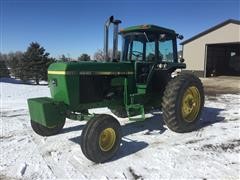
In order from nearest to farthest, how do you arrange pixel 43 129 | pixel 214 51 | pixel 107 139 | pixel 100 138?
1. pixel 100 138
2. pixel 107 139
3. pixel 43 129
4. pixel 214 51

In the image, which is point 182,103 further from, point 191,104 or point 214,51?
point 214,51

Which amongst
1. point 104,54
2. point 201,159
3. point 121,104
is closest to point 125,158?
point 201,159

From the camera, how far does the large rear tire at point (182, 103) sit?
6.41 m

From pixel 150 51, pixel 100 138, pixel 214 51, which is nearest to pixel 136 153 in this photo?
pixel 100 138

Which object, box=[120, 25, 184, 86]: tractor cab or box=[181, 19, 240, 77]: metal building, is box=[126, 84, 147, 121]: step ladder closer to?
box=[120, 25, 184, 86]: tractor cab

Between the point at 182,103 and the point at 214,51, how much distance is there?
21.8m

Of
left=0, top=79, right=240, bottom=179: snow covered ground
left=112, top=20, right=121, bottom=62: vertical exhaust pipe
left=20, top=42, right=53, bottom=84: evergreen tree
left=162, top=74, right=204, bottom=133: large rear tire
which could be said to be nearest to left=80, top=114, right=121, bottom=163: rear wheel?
left=0, top=79, right=240, bottom=179: snow covered ground

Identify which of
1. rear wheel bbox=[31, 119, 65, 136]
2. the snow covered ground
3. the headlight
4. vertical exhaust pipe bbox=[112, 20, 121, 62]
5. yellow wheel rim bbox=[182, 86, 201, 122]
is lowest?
A: the snow covered ground

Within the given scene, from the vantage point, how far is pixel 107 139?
5277 millimetres

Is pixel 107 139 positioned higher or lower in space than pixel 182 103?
lower

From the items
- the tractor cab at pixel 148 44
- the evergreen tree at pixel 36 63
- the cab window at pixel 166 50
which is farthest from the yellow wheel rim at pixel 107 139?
the evergreen tree at pixel 36 63

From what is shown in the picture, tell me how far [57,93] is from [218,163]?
3.22m

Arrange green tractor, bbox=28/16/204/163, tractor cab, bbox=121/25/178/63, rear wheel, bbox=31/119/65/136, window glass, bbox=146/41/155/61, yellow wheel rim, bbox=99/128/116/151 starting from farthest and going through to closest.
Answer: window glass, bbox=146/41/155/61, tractor cab, bbox=121/25/178/63, rear wheel, bbox=31/119/65/136, green tractor, bbox=28/16/204/163, yellow wheel rim, bbox=99/128/116/151

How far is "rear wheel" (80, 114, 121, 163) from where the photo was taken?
16.2 ft
